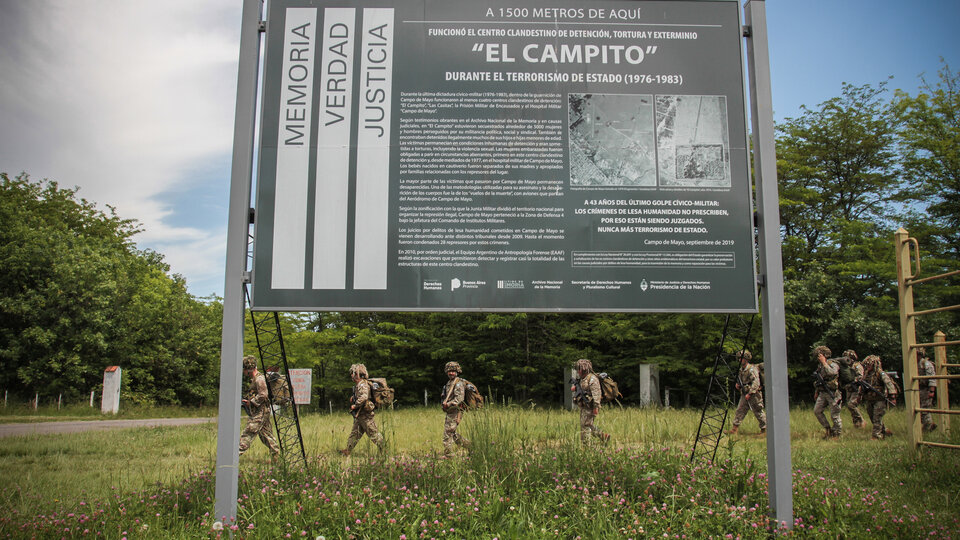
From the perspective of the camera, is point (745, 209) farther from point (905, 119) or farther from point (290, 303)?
point (905, 119)

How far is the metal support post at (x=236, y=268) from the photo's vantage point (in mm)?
4879

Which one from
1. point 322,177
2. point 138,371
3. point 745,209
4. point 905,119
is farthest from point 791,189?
point 138,371

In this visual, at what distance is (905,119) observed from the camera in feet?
98.4

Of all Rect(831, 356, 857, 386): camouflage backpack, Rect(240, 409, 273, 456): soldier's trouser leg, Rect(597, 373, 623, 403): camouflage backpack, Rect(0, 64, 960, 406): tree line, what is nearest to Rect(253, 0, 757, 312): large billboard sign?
Rect(597, 373, 623, 403): camouflage backpack

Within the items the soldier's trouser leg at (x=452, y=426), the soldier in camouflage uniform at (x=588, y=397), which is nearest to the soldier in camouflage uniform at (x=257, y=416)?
the soldier's trouser leg at (x=452, y=426)

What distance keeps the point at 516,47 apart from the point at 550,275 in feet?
7.02

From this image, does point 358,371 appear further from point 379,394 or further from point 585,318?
point 585,318

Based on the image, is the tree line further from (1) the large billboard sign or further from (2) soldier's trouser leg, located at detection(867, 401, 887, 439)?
(1) the large billboard sign

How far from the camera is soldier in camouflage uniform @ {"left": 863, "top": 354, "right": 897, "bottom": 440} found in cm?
1231

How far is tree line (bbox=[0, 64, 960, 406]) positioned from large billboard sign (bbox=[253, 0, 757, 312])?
2105cm

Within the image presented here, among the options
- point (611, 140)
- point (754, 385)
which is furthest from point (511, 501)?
point (754, 385)

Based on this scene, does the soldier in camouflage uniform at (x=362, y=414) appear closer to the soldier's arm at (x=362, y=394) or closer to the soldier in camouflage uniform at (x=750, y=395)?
the soldier's arm at (x=362, y=394)

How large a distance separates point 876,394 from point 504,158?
1136cm

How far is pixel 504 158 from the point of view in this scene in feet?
17.7
